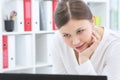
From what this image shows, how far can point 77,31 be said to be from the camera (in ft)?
4.41

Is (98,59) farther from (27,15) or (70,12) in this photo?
(27,15)

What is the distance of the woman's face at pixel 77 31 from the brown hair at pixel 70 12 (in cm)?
2

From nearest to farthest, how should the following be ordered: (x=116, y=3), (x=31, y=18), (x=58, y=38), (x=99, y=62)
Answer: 1. (x=99, y=62)
2. (x=58, y=38)
3. (x=31, y=18)
4. (x=116, y=3)

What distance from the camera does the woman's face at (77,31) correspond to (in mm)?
1335

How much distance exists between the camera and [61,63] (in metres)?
1.64

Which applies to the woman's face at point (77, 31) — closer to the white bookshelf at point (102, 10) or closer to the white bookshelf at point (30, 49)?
the white bookshelf at point (30, 49)

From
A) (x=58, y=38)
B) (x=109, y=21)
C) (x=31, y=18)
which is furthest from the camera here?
(x=109, y=21)

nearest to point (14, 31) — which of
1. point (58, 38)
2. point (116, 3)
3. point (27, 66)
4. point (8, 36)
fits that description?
point (8, 36)

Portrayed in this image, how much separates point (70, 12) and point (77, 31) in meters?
0.11

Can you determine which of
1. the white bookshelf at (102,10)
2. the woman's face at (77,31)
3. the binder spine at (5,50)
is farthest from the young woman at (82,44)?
the white bookshelf at (102,10)

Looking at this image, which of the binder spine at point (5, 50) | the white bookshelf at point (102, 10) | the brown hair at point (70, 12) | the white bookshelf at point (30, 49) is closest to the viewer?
the brown hair at point (70, 12)

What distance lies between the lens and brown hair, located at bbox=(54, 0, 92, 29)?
133cm

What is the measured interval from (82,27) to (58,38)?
333mm

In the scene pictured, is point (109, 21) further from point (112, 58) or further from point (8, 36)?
point (112, 58)
